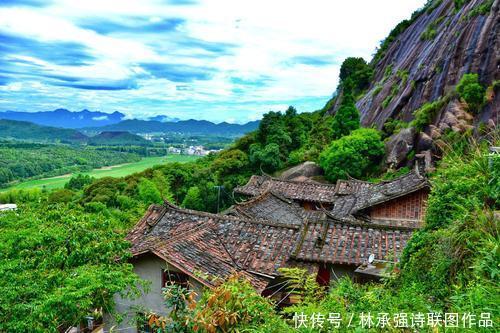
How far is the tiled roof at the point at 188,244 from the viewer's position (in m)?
11.9

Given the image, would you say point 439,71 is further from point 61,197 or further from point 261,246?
point 61,197

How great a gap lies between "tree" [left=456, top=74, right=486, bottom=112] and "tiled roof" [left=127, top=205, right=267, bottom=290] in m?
24.6

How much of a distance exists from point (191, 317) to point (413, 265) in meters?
4.61

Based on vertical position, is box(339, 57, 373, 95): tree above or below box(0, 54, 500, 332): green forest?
above

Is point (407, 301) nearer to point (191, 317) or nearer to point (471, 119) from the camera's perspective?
point (191, 317)

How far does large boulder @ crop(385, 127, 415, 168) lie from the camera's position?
35.0 meters

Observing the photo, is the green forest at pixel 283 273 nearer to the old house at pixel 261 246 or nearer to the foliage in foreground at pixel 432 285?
the foliage in foreground at pixel 432 285

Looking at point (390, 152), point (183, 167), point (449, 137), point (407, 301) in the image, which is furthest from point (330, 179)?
point (407, 301)

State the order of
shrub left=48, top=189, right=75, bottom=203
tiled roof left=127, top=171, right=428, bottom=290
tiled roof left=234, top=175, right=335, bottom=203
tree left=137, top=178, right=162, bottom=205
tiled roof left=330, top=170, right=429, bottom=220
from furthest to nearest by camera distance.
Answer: shrub left=48, top=189, right=75, bottom=203
tree left=137, top=178, right=162, bottom=205
tiled roof left=234, top=175, right=335, bottom=203
tiled roof left=330, top=170, right=429, bottom=220
tiled roof left=127, top=171, right=428, bottom=290

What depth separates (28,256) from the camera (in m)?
10.2

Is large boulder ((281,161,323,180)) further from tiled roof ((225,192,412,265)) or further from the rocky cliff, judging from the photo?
tiled roof ((225,192,412,265))

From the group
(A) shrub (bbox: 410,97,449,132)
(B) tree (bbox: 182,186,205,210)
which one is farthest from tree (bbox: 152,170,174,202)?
(A) shrub (bbox: 410,97,449,132)

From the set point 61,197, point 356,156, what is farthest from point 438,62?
point 61,197

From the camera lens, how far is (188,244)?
515 inches
